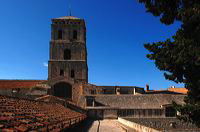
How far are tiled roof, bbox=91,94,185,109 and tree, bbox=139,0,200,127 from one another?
2419 centimetres

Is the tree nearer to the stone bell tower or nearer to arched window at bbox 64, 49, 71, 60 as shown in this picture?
the stone bell tower

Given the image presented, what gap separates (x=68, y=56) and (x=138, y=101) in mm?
16844

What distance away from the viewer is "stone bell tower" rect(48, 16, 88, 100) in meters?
37.1

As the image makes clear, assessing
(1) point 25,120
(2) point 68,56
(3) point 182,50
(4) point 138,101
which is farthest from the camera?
(2) point 68,56

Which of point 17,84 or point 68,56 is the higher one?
point 68,56

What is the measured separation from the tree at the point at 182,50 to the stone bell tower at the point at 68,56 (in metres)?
29.2

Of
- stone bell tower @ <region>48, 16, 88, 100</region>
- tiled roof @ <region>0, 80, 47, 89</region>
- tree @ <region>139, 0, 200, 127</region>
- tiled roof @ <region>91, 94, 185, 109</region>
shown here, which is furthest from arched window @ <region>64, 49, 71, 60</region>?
tree @ <region>139, 0, 200, 127</region>

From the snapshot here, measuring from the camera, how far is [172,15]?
8.23 m

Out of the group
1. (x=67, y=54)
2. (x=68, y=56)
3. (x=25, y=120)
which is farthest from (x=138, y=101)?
(x=25, y=120)

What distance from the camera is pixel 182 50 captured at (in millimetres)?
7977

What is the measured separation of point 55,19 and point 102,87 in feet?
56.5

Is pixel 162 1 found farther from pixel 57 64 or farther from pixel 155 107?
pixel 57 64

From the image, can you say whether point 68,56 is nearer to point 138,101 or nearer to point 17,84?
point 17,84

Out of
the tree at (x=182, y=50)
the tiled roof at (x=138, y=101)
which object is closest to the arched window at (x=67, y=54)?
the tiled roof at (x=138, y=101)
